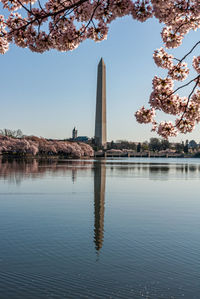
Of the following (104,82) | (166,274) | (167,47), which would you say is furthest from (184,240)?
(104,82)

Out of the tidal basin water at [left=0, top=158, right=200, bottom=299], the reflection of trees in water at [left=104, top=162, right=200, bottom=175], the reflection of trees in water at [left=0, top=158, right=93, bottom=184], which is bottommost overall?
the tidal basin water at [left=0, top=158, right=200, bottom=299]

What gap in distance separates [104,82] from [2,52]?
90748 millimetres

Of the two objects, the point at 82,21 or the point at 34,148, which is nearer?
the point at 82,21

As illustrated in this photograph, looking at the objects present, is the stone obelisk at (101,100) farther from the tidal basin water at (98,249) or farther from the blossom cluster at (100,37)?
the blossom cluster at (100,37)

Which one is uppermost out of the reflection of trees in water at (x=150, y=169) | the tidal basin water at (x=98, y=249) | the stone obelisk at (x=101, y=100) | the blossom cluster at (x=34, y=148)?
the stone obelisk at (x=101, y=100)

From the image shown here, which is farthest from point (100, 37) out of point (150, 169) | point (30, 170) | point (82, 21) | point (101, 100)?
point (101, 100)

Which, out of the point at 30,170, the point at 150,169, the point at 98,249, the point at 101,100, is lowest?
the point at 98,249

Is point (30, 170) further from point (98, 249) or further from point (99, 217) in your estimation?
point (98, 249)

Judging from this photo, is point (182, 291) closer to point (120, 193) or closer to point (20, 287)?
point (20, 287)

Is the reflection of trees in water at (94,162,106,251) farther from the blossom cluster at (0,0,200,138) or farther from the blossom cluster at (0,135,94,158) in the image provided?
the blossom cluster at (0,135,94,158)

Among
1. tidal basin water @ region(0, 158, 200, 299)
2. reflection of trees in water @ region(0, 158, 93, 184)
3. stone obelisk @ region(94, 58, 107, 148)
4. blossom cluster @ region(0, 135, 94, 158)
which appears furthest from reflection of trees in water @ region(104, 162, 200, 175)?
Answer: stone obelisk @ region(94, 58, 107, 148)

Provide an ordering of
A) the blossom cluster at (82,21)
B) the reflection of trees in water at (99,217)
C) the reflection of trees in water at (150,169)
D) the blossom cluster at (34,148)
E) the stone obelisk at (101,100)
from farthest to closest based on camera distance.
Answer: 1. the stone obelisk at (101,100)
2. the blossom cluster at (34,148)
3. the reflection of trees in water at (150,169)
4. the reflection of trees in water at (99,217)
5. the blossom cluster at (82,21)

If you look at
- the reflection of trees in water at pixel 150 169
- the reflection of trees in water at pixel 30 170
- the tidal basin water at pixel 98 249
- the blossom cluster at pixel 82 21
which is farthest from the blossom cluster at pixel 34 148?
the blossom cluster at pixel 82 21

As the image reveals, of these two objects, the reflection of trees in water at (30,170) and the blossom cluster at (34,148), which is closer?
Result: the reflection of trees in water at (30,170)
